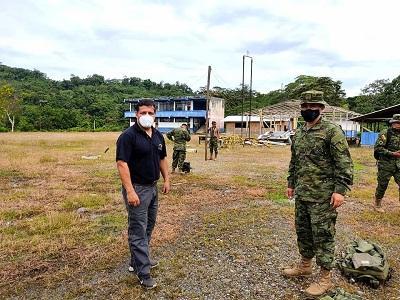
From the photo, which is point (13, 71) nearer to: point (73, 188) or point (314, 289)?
point (73, 188)

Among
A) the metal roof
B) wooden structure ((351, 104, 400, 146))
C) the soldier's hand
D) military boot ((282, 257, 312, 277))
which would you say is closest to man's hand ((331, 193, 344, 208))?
military boot ((282, 257, 312, 277))

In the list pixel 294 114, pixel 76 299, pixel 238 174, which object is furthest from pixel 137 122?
pixel 294 114

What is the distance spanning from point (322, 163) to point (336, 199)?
38 centimetres

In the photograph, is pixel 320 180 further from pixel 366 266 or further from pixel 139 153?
pixel 139 153

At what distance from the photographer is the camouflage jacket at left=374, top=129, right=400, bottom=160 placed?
19.7 ft

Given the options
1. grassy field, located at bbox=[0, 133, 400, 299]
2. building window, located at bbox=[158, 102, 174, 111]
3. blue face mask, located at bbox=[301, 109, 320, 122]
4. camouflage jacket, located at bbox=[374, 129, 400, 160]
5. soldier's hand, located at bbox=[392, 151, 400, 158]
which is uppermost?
building window, located at bbox=[158, 102, 174, 111]

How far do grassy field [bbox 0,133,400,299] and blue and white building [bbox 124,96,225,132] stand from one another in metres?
42.2

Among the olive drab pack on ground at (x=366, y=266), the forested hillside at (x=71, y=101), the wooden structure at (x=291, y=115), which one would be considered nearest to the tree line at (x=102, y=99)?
the forested hillside at (x=71, y=101)

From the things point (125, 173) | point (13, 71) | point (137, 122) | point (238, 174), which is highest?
point (13, 71)

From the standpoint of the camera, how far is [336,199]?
10.4ft

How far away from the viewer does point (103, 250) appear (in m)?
4.43

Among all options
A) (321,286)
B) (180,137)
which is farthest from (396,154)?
(180,137)

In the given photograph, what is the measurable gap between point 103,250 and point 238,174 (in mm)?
7436

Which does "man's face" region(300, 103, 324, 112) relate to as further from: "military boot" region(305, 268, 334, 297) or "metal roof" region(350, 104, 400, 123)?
"metal roof" region(350, 104, 400, 123)
